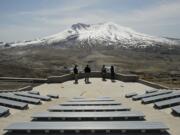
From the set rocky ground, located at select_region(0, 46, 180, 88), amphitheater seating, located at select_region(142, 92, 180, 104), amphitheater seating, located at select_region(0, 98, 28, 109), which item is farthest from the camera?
rocky ground, located at select_region(0, 46, 180, 88)

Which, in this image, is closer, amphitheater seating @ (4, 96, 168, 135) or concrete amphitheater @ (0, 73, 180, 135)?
amphitheater seating @ (4, 96, 168, 135)

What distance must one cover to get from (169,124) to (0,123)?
22.7 feet

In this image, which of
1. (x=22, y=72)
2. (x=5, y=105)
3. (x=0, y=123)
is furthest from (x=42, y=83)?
(x=22, y=72)

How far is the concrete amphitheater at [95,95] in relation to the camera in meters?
15.0

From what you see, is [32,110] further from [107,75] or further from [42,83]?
[107,75]

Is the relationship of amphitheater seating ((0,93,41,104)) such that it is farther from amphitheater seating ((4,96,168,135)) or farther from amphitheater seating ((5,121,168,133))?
amphitheater seating ((5,121,168,133))

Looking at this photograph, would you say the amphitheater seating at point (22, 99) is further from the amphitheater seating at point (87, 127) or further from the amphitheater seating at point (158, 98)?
the amphitheater seating at point (87, 127)

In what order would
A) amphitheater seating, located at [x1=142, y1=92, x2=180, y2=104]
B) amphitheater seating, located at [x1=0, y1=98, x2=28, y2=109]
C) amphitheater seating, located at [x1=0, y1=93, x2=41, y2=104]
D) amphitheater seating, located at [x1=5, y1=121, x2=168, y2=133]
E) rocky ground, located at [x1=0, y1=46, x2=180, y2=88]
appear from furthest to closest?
rocky ground, located at [x1=0, y1=46, x2=180, y2=88]
amphitheater seating, located at [x1=0, y1=93, x2=41, y2=104]
amphitheater seating, located at [x1=142, y1=92, x2=180, y2=104]
amphitheater seating, located at [x1=0, y1=98, x2=28, y2=109]
amphitheater seating, located at [x1=5, y1=121, x2=168, y2=133]

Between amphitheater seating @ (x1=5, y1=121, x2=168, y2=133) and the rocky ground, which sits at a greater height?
amphitheater seating @ (x1=5, y1=121, x2=168, y2=133)

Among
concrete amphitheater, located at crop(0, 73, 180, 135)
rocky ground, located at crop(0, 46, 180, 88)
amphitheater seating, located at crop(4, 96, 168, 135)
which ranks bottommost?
rocky ground, located at crop(0, 46, 180, 88)

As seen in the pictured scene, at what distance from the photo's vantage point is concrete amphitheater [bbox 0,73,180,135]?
14953mm

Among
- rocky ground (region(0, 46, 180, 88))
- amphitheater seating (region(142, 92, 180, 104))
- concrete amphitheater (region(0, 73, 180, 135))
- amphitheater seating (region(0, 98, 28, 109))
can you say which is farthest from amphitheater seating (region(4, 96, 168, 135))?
rocky ground (region(0, 46, 180, 88))

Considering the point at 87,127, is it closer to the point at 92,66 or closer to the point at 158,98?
the point at 158,98

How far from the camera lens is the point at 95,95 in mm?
26328
